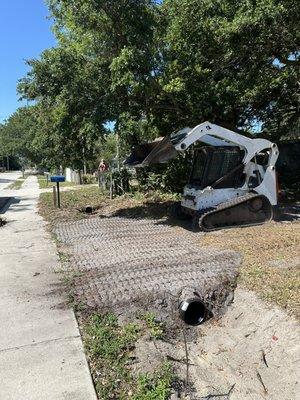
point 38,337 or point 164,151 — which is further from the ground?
point 164,151

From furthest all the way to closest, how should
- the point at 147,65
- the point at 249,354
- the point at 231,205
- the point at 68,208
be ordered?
the point at 68,208
the point at 147,65
the point at 231,205
the point at 249,354

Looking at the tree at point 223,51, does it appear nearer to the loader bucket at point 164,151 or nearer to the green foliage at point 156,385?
the loader bucket at point 164,151

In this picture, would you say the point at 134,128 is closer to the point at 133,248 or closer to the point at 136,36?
the point at 136,36

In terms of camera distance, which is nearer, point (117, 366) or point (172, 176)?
point (117, 366)

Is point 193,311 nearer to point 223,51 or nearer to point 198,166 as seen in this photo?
point 198,166

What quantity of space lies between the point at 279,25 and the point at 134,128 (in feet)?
15.0

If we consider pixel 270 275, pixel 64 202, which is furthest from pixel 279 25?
pixel 64 202

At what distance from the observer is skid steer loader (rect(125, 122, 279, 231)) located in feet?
33.1

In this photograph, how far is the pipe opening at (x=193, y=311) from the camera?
559cm

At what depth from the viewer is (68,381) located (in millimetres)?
4020

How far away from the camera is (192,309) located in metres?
5.72

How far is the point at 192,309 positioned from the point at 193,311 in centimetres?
3

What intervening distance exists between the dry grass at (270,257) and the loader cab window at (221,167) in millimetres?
1266

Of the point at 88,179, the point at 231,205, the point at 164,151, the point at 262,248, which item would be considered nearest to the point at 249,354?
the point at 262,248
